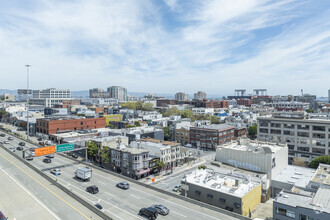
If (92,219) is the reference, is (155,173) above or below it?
below

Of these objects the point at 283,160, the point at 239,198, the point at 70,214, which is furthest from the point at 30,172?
the point at 283,160

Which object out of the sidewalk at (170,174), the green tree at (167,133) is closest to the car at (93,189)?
the sidewalk at (170,174)

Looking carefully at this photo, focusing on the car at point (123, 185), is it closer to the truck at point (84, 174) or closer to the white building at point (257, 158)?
the truck at point (84, 174)

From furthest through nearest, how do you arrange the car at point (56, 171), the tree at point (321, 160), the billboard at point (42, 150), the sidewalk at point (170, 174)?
the tree at point (321, 160)
the sidewalk at point (170, 174)
the car at point (56, 171)
the billboard at point (42, 150)

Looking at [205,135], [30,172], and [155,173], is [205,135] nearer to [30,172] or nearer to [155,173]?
[155,173]

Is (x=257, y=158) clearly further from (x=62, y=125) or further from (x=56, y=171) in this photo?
(x=62, y=125)

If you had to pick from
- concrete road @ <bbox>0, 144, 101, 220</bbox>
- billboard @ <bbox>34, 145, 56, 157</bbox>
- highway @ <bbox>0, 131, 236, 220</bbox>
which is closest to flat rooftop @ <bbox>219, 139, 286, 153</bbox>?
highway @ <bbox>0, 131, 236, 220</bbox>

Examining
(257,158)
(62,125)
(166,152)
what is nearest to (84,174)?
(166,152)
